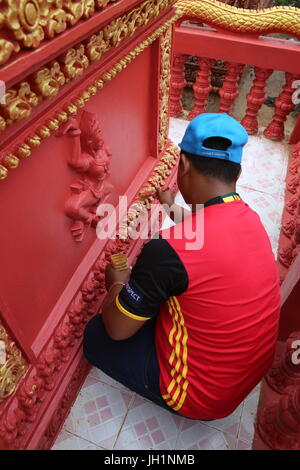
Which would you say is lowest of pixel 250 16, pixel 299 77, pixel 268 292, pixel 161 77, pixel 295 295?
pixel 295 295

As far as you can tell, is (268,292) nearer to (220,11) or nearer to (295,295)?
(295,295)

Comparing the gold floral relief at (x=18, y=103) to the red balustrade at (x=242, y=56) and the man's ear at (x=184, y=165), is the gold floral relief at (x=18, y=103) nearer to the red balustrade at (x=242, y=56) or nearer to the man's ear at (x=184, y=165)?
the man's ear at (x=184, y=165)

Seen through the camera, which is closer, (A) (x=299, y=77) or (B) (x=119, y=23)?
(B) (x=119, y=23)

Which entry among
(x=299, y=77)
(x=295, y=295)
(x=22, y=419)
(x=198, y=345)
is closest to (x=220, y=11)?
(x=299, y=77)

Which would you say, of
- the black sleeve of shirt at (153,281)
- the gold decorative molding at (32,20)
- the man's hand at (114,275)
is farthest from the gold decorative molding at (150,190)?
the gold decorative molding at (32,20)

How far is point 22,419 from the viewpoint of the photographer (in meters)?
1.00

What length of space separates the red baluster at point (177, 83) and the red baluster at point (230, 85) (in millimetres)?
303

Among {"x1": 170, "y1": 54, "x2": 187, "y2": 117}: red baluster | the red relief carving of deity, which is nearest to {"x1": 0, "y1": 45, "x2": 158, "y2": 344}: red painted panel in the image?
the red relief carving of deity

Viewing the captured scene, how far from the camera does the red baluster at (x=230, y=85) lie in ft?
7.29

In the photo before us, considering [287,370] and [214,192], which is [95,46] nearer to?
[214,192]

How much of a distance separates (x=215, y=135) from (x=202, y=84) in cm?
171

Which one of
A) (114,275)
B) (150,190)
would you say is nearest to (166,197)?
(150,190)
